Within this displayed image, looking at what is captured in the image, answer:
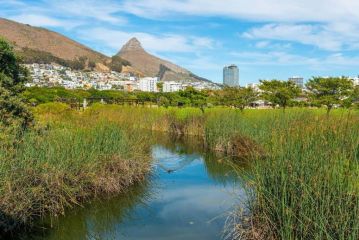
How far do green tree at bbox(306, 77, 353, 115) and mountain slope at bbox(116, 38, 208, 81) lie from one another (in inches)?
4484

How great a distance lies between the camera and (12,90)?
30.6 feet

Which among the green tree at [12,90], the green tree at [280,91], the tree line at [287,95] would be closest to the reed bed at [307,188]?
the green tree at [12,90]

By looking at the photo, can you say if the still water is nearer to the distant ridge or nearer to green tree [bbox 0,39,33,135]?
green tree [bbox 0,39,33,135]

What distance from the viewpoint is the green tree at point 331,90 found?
936 inches

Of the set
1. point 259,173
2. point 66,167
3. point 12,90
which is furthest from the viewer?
point 12,90

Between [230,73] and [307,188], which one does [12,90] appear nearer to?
[307,188]

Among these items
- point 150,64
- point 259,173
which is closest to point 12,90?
point 259,173

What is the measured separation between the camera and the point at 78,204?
722cm

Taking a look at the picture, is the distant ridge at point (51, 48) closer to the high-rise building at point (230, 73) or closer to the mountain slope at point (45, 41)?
the mountain slope at point (45, 41)

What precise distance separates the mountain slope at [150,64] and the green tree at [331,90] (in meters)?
114

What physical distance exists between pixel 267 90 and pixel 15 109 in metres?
20.3

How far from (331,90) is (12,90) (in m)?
19.4

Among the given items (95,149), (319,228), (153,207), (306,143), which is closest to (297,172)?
(306,143)

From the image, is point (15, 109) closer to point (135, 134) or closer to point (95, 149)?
point (95, 149)
